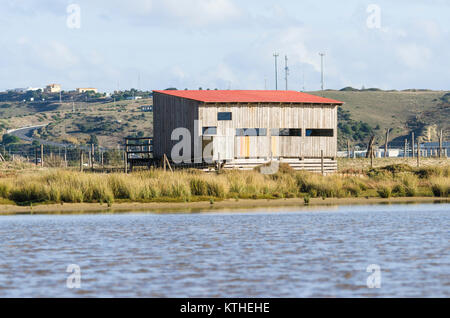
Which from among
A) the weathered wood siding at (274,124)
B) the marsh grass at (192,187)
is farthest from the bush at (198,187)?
the weathered wood siding at (274,124)

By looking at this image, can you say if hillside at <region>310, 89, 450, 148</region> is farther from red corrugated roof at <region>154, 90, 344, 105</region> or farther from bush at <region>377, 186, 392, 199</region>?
bush at <region>377, 186, 392, 199</region>

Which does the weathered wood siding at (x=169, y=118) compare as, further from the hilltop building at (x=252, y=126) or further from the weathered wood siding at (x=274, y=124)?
the weathered wood siding at (x=274, y=124)

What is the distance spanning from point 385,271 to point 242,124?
32812 millimetres

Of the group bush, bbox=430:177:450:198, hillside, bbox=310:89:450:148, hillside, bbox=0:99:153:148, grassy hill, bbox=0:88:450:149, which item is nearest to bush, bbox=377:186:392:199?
bush, bbox=430:177:450:198

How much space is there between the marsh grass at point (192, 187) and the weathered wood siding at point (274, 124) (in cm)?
864

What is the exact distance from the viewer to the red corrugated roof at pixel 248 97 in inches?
1918

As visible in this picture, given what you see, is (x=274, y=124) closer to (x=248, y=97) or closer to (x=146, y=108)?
(x=248, y=97)

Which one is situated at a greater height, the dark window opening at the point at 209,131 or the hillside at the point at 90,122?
the hillside at the point at 90,122

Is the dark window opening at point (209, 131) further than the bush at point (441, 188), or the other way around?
the dark window opening at point (209, 131)

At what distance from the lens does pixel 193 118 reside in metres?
48.2

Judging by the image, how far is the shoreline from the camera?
30.8 m

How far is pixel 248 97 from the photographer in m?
50.4

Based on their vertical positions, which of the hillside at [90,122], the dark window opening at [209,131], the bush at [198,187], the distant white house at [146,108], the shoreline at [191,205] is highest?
the distant white house at [146,108]

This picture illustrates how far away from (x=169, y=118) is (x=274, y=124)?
7.28 meters
